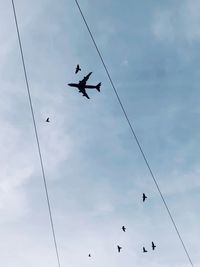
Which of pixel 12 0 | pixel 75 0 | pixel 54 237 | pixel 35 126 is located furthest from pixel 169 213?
pixel 12 0

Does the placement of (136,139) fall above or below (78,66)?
below

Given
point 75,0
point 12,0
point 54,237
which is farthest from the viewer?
point 54,237

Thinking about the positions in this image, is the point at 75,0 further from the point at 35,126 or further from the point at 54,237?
the point at 54,237

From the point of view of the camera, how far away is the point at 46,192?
18531 mm

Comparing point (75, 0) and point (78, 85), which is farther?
point (78, 85)

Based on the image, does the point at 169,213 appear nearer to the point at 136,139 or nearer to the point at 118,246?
the point at 136,139

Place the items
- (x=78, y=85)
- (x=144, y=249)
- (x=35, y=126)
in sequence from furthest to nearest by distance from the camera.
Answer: (x=144, y=249) → (x=78, y=85) → (x=35, y=126)

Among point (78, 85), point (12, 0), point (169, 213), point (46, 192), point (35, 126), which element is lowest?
point (169, 213)

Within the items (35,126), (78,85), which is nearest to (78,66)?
(78,85)

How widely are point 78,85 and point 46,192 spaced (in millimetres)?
16882

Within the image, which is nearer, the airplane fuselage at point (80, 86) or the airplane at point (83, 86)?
the airplane at point (83, 86)

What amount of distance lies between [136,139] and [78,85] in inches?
657

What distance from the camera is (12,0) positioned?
1459cm

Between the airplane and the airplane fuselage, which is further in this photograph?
the airplane fuselage
